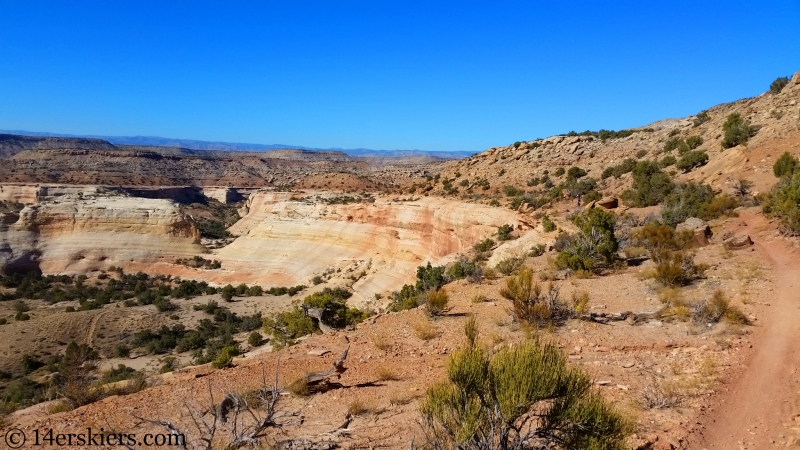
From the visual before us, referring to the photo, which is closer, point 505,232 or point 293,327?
point 293,327

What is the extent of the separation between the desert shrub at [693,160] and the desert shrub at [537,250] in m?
9.98

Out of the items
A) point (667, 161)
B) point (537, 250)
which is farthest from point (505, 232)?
point (667, 161)

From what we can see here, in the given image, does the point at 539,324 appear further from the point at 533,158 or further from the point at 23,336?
the point at 533,158

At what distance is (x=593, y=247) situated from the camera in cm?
1246

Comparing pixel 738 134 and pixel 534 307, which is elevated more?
pixel 738 134

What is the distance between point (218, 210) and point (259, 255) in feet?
97.4

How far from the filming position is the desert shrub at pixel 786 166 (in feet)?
50.8

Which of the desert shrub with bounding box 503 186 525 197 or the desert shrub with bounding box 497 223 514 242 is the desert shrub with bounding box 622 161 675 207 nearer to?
the desert shrub with bounding box 497 223 514 242

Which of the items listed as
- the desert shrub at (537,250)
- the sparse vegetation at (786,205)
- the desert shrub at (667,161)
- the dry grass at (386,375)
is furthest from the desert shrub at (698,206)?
the dry grass at (386,375)

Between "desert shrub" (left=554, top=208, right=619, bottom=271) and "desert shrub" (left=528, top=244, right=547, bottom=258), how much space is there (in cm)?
249

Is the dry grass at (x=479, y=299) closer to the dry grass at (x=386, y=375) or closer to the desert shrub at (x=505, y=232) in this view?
the dry grass at (x=386, y=375)

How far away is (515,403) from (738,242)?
1122 cm

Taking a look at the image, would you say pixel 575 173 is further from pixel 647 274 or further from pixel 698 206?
pixel 647 274
